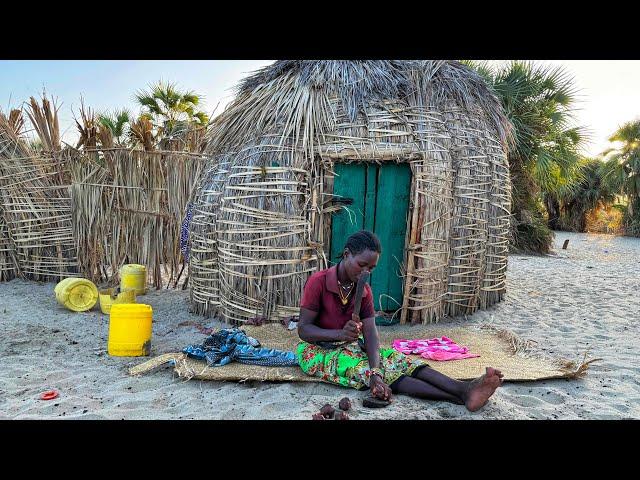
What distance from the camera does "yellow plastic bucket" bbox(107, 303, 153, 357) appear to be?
173 inches

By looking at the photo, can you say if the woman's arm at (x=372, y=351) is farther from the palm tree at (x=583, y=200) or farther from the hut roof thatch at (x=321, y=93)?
the palm tree at (x=583, y=200)

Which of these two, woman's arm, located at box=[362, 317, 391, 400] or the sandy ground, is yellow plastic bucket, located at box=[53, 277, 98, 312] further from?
woman's arm, located at box=[362, 317, 391, 400]

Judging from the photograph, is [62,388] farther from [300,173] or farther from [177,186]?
[177,186]

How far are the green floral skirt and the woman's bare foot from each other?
1.21 feet

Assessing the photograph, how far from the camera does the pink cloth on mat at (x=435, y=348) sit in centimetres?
433

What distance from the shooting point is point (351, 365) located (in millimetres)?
3479

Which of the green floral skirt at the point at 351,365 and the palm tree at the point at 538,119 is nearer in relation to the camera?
the green floral skirt at the point at 351,365

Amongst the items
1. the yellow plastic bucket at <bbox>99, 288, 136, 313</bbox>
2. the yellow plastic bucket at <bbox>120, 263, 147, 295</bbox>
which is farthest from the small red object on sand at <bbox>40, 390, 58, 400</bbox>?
the yellow plastic bucket at <bbox>120, 263, 147, 295</bbox>

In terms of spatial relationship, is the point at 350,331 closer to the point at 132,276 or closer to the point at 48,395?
the point at 48,395

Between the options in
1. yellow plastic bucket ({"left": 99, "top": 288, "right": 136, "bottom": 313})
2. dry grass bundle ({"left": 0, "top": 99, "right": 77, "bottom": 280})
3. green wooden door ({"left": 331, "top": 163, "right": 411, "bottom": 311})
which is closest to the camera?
green wooden door ({"left": 331, "top": 163, "right": 411, "bottom": 311})

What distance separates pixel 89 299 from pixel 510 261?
887 cm

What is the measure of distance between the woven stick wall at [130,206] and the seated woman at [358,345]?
14.9ft

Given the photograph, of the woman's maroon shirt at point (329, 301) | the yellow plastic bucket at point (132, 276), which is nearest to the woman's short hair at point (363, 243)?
the woman's maroon shirt at point (329, 301)

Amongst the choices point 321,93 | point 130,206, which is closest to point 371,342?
point 321,93
